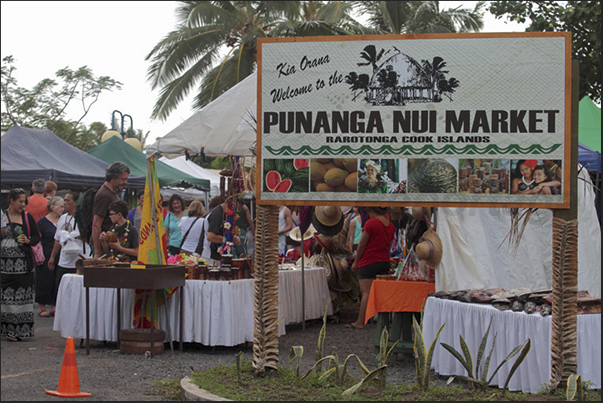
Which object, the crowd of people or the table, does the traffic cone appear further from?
the table

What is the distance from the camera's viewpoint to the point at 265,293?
6.35 m

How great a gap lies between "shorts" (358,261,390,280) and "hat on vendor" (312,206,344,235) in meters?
1.43

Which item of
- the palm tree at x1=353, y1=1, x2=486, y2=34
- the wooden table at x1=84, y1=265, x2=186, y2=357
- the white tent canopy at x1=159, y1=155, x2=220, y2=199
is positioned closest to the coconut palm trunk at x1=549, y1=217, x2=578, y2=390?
the wooden table at x1=84, y1=265, x2=186, y2=357

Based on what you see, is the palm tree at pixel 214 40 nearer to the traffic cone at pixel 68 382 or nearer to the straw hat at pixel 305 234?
the straw hat at pixel 305 234

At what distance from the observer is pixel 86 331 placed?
8258 millimetres

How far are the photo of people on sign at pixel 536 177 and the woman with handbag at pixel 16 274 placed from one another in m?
6.25

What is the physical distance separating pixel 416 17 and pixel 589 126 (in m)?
17.6

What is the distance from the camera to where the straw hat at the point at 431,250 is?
7773 millimetres

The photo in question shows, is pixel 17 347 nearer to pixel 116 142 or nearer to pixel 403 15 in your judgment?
pixel 116 142

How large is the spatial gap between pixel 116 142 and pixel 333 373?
15869mm

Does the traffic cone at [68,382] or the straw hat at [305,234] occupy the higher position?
the straw hat at [305,234]

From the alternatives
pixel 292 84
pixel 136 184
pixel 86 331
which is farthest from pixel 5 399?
pixel 136 184

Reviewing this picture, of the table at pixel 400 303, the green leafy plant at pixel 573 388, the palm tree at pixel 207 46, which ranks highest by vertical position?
the palm tree at pixel 207 46

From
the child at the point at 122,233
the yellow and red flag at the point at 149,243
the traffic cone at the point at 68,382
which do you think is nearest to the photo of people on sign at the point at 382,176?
the traffic cone at the point at 68,382
